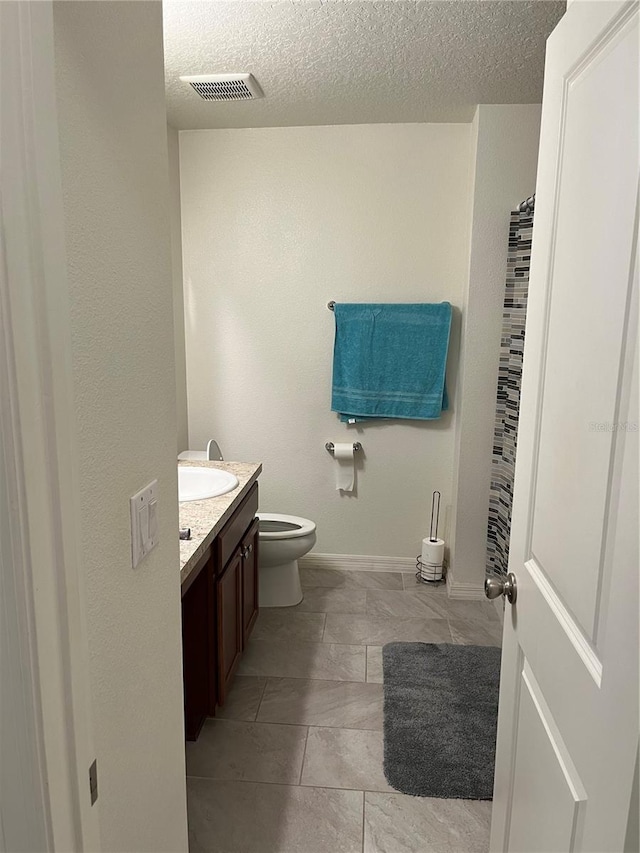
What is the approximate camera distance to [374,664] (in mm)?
2707

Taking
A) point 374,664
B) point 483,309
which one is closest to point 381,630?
point 374,664

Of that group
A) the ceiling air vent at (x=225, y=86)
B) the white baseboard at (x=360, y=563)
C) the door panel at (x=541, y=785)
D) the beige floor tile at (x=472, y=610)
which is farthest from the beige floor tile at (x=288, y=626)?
the ceiling air vent at (x=225, y=86)

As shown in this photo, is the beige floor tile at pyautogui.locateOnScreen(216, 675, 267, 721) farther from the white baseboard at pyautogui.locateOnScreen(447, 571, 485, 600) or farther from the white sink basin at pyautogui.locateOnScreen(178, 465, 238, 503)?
the white baseboard at pyautogui.locateOnScreen(447, 571, 485, 600)

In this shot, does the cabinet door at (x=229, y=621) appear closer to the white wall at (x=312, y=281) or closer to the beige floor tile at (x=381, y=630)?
the beige floor tile at (x=381, y=630)

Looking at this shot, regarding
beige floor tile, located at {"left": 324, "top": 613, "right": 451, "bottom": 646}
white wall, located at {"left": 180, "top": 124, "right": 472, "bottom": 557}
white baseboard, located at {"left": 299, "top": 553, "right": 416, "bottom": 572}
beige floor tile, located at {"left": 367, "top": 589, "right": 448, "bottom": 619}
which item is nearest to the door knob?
beige floor tile, located at {"left": 324, "top": 613, "right": 451, "bottom": 646}

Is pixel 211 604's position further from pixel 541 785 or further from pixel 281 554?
pixel 541 785

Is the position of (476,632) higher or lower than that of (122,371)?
lower

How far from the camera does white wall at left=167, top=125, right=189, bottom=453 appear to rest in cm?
329

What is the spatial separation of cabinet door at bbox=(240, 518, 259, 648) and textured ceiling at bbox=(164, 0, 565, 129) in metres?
1.92

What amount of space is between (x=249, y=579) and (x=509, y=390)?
5.04 ft

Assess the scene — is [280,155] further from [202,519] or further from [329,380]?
[202,519]

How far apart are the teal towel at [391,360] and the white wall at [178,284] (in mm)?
876

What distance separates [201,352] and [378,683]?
2038 mm

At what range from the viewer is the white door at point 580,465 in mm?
813
